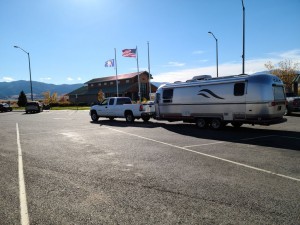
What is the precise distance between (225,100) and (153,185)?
32.5ft

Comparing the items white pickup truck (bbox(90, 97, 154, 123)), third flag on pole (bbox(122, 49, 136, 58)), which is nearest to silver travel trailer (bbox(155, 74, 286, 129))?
white pickup truck (bbox(90, 97, 154, 123))

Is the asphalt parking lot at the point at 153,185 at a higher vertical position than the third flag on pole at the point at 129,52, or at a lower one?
lower

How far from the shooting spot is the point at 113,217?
14.1 feet

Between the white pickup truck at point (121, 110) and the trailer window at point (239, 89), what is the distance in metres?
7.53

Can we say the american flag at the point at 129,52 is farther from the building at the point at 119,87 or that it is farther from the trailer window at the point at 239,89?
the trailer window at the point at 239,89

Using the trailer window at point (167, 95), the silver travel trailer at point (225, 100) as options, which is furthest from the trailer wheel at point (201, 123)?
the trailer window at point (167, 95)

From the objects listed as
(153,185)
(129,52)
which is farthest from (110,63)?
(153,185)

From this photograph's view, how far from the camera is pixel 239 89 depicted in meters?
14.1

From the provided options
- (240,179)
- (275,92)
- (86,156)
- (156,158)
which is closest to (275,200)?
(240,179)

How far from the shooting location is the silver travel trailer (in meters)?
13.3

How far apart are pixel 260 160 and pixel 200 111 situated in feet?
27.6

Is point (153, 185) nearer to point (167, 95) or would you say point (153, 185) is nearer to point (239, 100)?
point (239, 100)

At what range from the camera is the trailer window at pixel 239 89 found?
1391cm

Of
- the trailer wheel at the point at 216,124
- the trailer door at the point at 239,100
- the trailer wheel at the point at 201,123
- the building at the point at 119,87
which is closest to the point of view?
the trailer door at the point at 239,100
